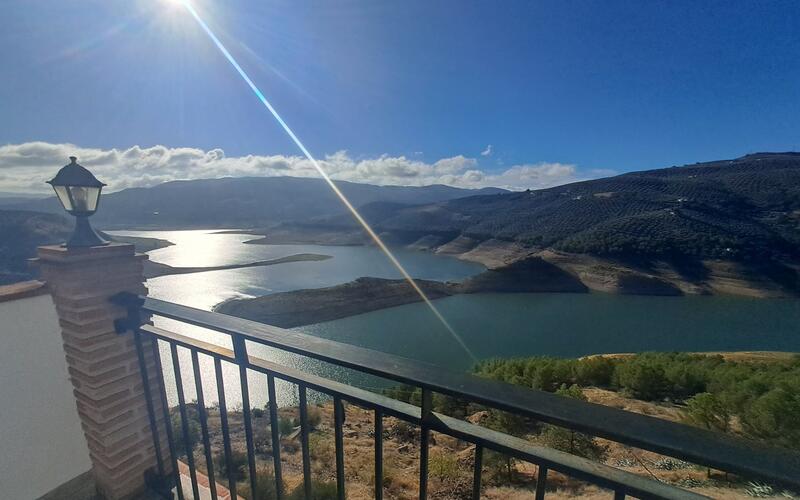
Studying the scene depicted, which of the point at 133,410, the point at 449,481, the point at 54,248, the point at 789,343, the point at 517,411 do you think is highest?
the point at 54,248

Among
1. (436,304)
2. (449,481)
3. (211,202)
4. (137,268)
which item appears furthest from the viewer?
(211,202)

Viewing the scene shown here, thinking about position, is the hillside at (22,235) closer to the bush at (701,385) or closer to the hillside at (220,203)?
the bush at (701,385)

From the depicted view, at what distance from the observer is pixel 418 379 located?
798 millimetres

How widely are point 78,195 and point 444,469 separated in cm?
445

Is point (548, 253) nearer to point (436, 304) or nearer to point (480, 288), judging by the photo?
point (480, 288)

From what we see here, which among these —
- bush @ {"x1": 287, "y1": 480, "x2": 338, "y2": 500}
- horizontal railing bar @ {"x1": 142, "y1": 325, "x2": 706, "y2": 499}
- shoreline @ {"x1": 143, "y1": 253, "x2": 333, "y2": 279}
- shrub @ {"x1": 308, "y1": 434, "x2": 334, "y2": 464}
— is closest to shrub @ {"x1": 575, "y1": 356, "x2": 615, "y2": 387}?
shrub @ {"x1": 308, "y1": 434, "x2": 334, "y2": 464}

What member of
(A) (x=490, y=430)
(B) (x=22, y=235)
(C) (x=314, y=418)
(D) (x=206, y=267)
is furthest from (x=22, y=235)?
(A) (x=490, y=430)

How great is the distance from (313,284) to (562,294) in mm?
17025

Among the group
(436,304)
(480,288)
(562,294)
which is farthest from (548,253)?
(436,304)

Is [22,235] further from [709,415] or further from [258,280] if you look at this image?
[709,415]

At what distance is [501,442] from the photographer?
0.79m

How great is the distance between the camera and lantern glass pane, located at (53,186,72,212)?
5.42 feet

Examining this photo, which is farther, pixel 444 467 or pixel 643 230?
pixel 643 230

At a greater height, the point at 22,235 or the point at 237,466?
the point at 22,235
